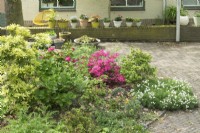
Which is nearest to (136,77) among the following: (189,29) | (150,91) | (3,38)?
(150,91)

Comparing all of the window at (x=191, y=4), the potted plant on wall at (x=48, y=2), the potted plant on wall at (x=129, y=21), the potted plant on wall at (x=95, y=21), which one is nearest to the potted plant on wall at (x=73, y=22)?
the potted plant on wall at (x=95, y=21)

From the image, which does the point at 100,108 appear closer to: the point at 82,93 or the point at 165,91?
the point at 82,93

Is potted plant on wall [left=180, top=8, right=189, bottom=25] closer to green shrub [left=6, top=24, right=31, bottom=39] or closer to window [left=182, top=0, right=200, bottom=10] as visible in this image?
window [left=182, top=0, right=200, bottom=10]

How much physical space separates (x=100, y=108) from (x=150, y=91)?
157 centimetres

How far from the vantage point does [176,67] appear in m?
12.9

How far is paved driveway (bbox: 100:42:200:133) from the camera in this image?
8336 millimetres

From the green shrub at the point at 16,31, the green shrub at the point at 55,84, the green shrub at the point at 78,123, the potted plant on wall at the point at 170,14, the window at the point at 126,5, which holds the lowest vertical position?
the green shrub at the point at 78,123

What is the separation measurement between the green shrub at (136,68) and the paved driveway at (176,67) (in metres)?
1.39

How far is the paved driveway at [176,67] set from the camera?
8336 mm

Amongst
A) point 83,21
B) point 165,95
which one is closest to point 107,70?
point 165,95

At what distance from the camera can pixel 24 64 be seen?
836 centimetres

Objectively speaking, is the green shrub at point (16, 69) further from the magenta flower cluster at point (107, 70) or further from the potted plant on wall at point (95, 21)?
the potted plant on wall at point (95, 21)

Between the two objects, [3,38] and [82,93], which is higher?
[3,38]

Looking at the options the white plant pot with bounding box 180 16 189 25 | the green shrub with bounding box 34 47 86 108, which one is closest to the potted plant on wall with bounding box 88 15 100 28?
the white plant pot with bounding box 180 16 189 25
